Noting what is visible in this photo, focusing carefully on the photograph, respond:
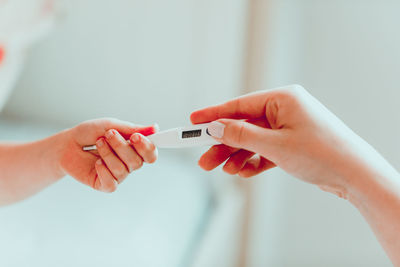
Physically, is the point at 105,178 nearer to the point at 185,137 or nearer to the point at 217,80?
the point at 185,137

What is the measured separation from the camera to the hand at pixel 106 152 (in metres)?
0.73

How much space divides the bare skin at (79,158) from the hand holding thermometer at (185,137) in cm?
2

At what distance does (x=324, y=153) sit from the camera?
63cm

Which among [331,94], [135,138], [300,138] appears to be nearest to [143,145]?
[135,138]

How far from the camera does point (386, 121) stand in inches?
55.9

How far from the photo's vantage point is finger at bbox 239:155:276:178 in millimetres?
802

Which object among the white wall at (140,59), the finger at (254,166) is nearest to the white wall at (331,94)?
the white wall at (140,59)

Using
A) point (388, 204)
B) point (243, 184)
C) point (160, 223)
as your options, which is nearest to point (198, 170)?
point (243, 184)

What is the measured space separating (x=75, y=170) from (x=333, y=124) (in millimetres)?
438

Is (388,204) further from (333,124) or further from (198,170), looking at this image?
(198,170)

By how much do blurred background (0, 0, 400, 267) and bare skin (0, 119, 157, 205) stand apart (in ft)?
0.77

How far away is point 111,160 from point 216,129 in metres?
0.19

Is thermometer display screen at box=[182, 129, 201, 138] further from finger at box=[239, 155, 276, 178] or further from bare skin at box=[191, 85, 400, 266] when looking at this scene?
finger at box=[239, 155, 276, 178]

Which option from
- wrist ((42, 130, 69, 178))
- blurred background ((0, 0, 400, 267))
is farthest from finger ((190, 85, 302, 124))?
blurred background ((0, 0, 400, 267))
